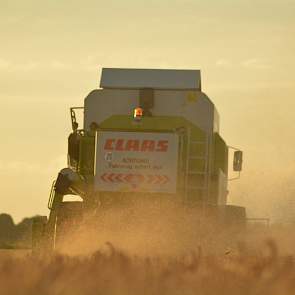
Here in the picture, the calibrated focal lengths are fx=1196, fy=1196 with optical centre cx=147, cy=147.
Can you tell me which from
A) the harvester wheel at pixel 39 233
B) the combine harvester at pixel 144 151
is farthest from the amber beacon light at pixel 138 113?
the harvester wheel at pixel 39 233

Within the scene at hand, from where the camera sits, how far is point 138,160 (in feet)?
66.2

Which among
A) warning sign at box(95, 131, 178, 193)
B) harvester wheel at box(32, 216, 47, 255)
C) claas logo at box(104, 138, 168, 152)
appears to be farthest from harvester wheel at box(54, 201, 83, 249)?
claas logo at box(104, 138, 168, 152)

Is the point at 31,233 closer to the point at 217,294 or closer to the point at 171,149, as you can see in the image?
the point at 171,149

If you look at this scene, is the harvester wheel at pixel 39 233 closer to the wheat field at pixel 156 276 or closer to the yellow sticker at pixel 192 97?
the yellow sticker at pixel 192 97

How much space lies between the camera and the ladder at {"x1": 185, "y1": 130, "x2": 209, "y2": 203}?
20734 millimetres

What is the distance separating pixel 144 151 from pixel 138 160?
0.62 feet

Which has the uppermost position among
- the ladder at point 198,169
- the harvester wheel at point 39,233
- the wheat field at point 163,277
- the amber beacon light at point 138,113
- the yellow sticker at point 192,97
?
the yellow sticker at point 192,97

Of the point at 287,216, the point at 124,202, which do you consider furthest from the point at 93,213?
the point at 287,216

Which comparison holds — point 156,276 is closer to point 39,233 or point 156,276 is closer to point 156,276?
point 156,276

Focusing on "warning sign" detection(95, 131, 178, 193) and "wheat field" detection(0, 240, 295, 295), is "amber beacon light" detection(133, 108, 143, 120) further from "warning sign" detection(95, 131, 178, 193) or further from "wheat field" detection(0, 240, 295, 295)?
"wheat field" detection(0, 240, 295, 295)

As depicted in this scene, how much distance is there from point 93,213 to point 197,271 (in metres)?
11.8

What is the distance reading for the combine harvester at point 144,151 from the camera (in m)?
20.2

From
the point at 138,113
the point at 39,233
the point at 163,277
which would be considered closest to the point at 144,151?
the point at 138,113

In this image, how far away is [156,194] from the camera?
20156 millimetres
